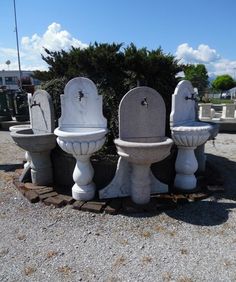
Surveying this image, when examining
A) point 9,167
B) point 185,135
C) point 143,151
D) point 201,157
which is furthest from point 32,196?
point 201,157

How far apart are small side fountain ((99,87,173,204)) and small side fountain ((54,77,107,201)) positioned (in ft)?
0.81

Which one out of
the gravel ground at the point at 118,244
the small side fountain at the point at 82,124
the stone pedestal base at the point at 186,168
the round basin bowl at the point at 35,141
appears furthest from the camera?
the stone pedestal base at the point at 186,168

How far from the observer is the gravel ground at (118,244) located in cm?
227

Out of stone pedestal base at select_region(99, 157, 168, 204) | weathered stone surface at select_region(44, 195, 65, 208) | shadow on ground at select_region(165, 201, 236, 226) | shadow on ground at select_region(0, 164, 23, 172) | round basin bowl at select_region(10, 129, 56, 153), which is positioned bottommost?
shadow on ground at select_region(0, 164, 23, 172)

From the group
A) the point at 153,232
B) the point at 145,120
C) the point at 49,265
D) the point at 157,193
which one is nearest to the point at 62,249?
the point at 49,265

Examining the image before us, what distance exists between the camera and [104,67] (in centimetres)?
459

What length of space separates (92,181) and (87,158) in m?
0.45

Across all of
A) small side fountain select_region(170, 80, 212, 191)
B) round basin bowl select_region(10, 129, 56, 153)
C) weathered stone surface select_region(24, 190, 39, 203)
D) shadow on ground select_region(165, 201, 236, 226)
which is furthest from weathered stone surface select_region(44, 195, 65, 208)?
small side fountain select_region(170, 80, 212, 191)

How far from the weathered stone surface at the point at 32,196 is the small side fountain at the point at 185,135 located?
2.01 m

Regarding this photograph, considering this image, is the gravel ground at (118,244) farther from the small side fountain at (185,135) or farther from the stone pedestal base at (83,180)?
the small side fountain at (185,135)

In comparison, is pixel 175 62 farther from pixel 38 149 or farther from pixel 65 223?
pixel 65 223

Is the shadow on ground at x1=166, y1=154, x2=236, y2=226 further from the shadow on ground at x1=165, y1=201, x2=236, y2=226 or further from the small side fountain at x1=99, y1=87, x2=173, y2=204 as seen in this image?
the small side fountain at x1=99, y1=87, x2=173, y2=204

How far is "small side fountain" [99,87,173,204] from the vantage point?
133 inches

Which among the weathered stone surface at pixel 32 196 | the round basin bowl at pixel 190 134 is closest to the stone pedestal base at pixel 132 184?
the round basin bowl at pixel 190 134
